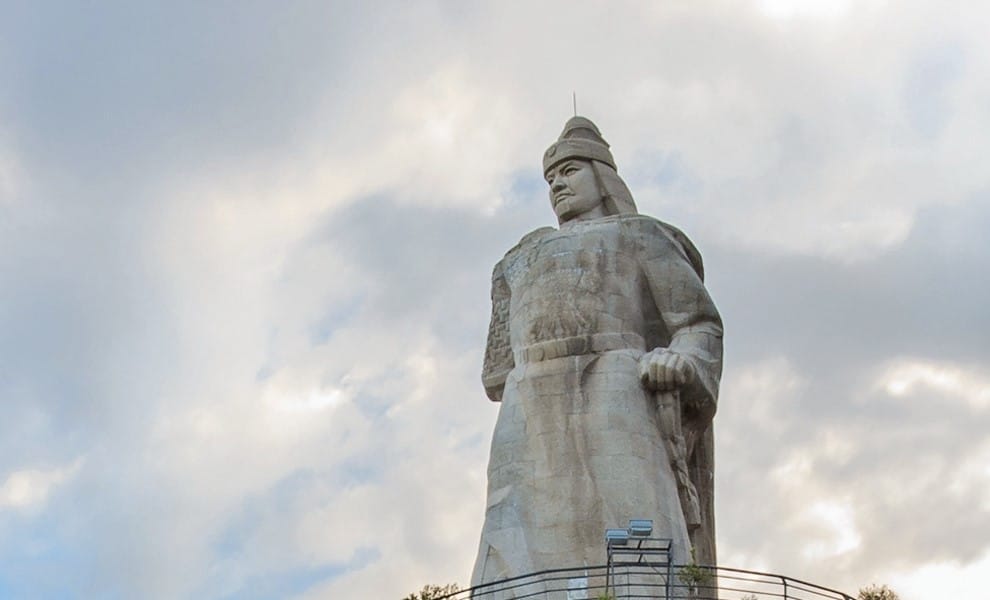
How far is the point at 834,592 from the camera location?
18.0 metres

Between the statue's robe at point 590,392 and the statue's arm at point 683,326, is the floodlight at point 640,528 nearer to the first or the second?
the statue's robe at point 590,392

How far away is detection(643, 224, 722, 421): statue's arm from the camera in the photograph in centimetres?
2002

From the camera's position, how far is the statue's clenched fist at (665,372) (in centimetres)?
1988

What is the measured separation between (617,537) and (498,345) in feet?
16.0

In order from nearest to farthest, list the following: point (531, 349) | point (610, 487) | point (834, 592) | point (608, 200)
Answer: point (834, 592), point (610, 487), point (531, 349), point (608, 200)

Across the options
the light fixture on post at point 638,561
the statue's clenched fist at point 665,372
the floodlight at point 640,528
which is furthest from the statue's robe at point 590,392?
the floodlight at point 640,528

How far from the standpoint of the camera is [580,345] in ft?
66.7

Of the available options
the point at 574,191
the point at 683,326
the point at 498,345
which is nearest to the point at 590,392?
the point at 683,326

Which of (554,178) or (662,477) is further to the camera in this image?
(554,178)

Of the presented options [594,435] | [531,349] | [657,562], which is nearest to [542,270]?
[531,349]

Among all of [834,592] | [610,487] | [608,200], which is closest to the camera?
[834,592]

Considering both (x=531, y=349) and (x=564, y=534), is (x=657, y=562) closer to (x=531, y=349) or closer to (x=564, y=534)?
(x=564, y=534)

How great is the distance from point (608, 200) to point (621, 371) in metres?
3.22

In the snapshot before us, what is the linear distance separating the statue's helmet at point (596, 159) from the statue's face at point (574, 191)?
0.08 metres
